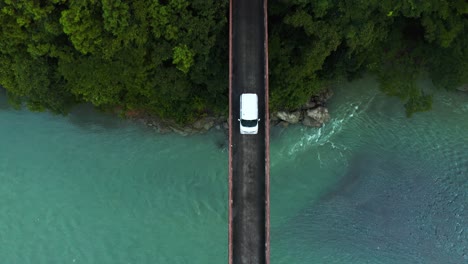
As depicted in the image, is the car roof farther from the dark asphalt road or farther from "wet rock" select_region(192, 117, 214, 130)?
"wet rock" select_region(192, 117, 214, 130)

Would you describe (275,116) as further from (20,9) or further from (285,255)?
(20,9)

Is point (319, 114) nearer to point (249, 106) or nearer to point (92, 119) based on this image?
point (249, 106)

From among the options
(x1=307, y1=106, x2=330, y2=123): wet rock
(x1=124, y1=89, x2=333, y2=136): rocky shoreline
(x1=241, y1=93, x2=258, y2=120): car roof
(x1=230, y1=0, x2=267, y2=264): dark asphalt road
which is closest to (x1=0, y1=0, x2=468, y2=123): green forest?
(x1=124, y1=89, x2=333, y2=136): rocky shoreline

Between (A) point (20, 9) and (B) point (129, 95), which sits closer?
(A) point (20, 9)

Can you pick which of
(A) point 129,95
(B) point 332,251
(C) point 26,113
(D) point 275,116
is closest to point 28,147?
(C) point 26,113

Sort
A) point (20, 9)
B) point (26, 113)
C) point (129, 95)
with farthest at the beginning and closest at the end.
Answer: point (26, 113)
point (129, 95)
point (20, 9)


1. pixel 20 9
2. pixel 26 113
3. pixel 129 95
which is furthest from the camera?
pixel 26 113

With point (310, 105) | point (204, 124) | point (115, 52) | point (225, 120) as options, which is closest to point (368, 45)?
point (310, 105)
